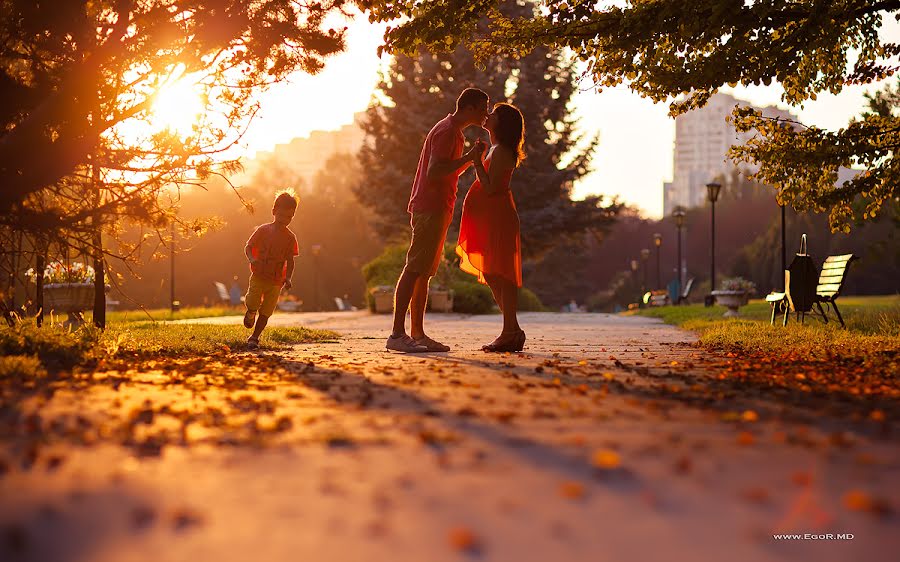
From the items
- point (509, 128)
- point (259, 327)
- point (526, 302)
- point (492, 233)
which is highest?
point (509, 128)

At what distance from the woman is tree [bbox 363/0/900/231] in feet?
3.53

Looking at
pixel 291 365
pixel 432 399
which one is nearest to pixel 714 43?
pixel 291 365

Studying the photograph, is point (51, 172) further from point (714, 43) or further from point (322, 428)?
point (714, 43)

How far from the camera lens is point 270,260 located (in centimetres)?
790

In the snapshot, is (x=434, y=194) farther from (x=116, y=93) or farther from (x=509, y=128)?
(x=116, y=93)

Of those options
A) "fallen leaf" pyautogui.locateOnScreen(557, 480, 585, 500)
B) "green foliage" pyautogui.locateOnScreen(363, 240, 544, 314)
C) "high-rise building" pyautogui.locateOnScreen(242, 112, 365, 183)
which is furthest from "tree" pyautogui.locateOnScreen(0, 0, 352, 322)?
"high-rise building" pyautogui.locateOnScreen(242, 112, 365, 183)

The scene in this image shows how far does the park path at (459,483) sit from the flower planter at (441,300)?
53.5ft

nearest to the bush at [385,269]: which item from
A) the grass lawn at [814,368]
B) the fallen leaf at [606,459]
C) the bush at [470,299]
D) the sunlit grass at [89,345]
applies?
the bush at [470,299]

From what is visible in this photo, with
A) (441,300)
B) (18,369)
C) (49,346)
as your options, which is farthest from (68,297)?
(441,300)

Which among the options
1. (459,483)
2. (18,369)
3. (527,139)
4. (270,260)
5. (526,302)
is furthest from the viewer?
(527,139)

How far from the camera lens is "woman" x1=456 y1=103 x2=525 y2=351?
7035 millimetres

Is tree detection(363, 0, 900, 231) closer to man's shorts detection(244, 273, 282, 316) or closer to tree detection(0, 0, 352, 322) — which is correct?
tree detection(0, 0, 352, 322)

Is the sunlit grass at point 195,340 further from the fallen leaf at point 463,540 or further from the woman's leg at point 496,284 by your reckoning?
the fallen leaf at point 463,540

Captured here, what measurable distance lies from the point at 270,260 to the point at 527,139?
2681cm
